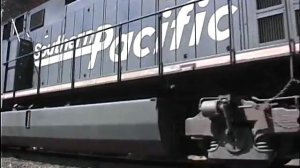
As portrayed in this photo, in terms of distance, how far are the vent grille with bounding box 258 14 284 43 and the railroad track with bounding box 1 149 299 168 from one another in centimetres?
150

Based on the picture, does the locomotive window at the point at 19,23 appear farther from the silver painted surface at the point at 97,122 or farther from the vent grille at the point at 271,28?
the vent grille at the point at 271,28

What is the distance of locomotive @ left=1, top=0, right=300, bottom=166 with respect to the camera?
379cm

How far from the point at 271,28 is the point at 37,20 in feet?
17.9

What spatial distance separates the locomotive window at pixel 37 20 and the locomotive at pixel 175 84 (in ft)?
3.45

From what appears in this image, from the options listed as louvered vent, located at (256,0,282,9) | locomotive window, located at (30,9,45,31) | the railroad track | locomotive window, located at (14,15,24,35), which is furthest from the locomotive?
locomotive window, located at (14,15,24,35)

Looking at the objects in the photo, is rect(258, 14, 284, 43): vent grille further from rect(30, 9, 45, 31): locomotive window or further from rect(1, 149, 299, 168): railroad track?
rect(30, 9, 45, 31): locomotive window

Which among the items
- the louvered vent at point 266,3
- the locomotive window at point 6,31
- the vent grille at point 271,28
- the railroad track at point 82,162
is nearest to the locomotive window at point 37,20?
the locomotive window at point 6,31

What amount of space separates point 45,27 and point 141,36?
3107 millimetres

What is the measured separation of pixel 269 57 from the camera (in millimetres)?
3611

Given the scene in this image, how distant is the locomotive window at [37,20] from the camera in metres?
8.12

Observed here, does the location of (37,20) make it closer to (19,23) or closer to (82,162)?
(19,23)

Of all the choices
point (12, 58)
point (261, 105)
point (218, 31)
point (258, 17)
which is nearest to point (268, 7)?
point (258, 17)

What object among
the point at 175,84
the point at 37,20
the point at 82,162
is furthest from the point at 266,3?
the point at 37,20

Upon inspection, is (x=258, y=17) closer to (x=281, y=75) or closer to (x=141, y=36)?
(x=281, y=75)
